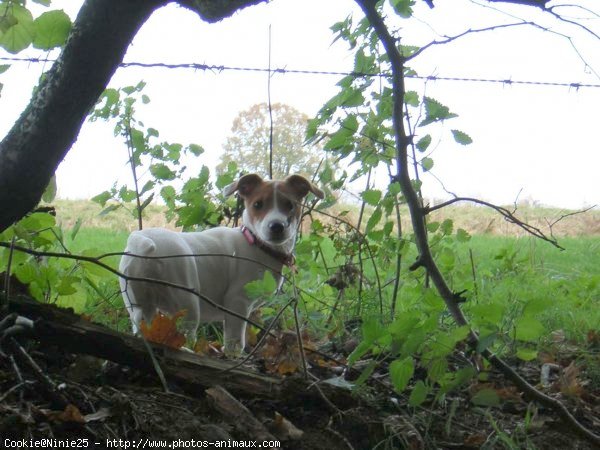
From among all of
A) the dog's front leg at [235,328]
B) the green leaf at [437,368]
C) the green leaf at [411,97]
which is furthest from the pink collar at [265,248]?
the green leaf at [437,368]

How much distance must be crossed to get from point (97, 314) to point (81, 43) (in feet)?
6.10

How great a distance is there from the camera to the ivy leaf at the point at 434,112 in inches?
93.4

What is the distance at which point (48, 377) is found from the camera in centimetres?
197

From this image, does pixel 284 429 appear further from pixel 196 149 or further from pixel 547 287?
pixel 547 287

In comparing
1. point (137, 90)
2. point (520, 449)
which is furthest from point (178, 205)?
point (520, 449)

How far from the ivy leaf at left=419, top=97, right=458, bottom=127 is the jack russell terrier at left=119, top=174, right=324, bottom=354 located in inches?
38.3

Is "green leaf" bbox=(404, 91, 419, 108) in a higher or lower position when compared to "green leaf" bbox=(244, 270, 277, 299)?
higher

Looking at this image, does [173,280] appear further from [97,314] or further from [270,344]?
[270,344]

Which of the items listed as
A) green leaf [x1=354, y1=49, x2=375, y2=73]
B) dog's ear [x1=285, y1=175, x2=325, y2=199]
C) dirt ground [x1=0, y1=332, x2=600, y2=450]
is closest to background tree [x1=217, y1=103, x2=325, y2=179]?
dog's ear [x1=285, y1=175, x2=325, y2=199]

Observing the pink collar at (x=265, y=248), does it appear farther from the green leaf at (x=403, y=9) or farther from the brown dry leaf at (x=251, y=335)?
the green leaf at (x=403, y=9)

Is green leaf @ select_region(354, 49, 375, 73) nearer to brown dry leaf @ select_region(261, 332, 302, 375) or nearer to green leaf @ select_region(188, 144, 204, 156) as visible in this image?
brown dry leaf @ select_region(261, 332, 302, 375)

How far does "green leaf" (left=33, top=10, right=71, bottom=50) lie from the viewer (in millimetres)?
1840

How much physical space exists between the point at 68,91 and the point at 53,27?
206 millimetres

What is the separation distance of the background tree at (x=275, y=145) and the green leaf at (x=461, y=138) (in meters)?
1.69
